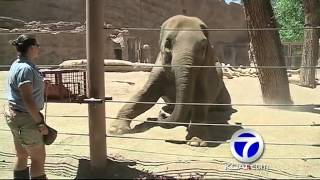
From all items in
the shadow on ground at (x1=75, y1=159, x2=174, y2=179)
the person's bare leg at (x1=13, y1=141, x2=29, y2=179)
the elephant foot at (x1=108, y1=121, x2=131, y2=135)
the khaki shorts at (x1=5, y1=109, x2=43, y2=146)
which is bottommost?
the shadow on ground at (x1=75, y1=159, x2=174, y2=179)

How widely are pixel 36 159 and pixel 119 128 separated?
300 cm

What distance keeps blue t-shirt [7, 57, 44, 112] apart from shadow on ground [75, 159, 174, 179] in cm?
101

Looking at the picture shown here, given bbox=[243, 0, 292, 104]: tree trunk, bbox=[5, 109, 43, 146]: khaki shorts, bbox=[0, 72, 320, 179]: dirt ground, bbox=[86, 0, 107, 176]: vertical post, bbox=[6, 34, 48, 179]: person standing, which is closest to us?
bbox=[6, 34, 48, 179]: person standing

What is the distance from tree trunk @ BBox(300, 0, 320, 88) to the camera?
667 inches

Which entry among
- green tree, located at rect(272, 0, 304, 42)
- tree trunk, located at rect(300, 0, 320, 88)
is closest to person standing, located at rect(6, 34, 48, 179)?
tree trunk, located at rect(300, 0, 320, 88)

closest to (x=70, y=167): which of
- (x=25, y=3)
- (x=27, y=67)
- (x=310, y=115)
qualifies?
(x=27, y=67)

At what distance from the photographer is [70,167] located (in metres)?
5.54

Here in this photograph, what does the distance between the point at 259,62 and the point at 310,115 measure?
6.79ft

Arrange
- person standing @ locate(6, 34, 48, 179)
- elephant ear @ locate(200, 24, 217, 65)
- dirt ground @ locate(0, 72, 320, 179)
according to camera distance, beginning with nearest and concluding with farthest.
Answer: person standing @ locate(6, 34, 48, 179) → dirt ground @ locate(0, 72, 320, 179) → elephant ear @ locate(200, 24, 217, 65)

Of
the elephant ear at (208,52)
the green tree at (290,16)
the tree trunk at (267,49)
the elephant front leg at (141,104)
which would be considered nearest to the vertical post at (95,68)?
the elephant front leg at (141,104)

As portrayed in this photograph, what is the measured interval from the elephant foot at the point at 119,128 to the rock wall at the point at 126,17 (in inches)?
627

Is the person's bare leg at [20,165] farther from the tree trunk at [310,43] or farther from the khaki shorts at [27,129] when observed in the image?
the tree trunk at [310,43]

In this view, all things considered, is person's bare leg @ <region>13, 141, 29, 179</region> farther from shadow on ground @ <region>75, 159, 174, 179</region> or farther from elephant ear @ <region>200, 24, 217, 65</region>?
elephant ear @ <region>200, 24, 217, 65</region>

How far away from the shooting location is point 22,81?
4406 mm
